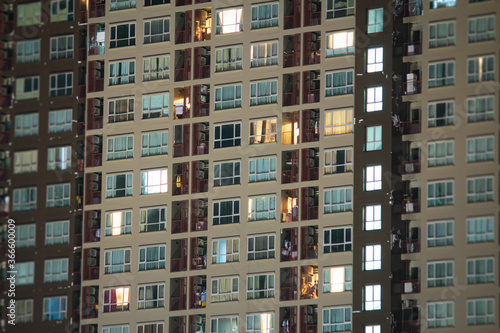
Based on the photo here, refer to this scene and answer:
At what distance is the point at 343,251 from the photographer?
5020 inches

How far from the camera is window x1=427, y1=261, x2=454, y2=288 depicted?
408 ft

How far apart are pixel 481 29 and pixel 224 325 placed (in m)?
29.2

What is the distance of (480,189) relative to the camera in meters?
124

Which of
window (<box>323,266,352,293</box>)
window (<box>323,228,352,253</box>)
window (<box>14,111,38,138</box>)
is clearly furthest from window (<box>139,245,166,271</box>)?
window (<box>14,111,38,138</box>)

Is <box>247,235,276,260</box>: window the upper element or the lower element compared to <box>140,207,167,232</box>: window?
lower

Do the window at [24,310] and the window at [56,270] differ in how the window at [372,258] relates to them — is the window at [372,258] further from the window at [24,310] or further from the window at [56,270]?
the window at [24,310]

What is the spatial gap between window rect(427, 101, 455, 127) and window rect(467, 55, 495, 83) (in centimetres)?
245

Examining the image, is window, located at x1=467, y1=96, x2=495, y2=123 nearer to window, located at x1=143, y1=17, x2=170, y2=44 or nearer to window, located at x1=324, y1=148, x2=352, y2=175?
window, located at x1=324, y1=148, x2=352, y2=175

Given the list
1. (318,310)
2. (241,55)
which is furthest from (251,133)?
(318,310)

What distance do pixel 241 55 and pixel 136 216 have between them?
588 inches

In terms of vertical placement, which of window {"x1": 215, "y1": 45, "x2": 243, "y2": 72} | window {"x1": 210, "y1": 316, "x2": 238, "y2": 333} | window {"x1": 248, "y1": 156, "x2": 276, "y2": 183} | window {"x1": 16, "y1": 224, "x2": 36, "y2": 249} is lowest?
window {"x1": 210, "y1": 316, "x2": 238, "y2": 333}

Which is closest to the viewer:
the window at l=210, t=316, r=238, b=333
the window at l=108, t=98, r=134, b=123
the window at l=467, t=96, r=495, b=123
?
the window at l=467, t=96, r=495, b=123

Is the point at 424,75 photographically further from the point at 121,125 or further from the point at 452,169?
the point at 121,125

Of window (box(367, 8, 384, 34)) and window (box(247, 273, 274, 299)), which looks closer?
window (box(367, 8, 384, 34))
